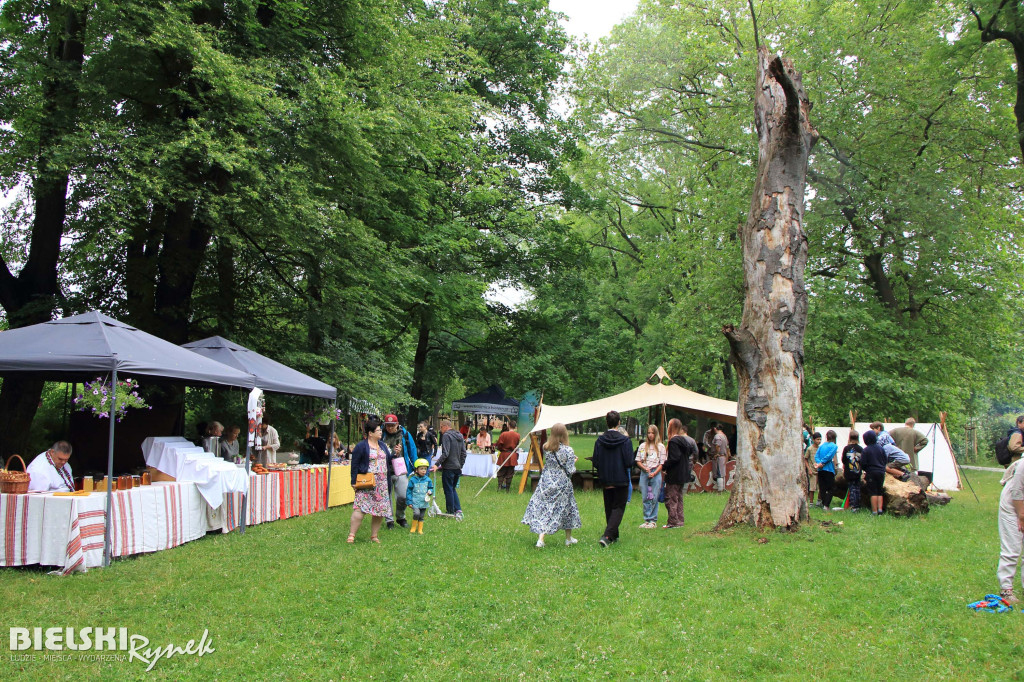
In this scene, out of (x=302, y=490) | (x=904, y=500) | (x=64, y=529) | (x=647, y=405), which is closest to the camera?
→ (x=64, y=529)

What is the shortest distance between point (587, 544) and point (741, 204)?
531 inches

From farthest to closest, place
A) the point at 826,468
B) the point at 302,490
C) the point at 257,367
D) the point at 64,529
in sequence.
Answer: the point at 826,468
the point at 302,490
the point at 257,367
the point at 64,529

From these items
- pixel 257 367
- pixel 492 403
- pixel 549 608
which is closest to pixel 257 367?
pixel 257 367

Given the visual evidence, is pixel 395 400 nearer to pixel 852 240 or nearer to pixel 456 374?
pixel 456 374

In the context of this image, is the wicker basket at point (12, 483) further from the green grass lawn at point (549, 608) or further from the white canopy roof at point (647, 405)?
the white canopy roof at point (647, 405)

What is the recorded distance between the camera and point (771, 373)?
931 cm

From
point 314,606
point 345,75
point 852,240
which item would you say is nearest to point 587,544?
point 314,606

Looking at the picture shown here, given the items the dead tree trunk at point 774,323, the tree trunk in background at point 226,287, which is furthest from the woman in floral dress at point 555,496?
the tree trunk in background at point 226,287

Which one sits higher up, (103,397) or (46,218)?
(46,218)

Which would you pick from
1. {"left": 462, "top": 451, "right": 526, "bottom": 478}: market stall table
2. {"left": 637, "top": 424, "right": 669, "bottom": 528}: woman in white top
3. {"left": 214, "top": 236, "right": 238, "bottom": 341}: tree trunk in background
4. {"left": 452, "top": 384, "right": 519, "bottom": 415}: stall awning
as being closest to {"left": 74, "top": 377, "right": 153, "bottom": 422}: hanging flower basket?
{"left": 637, "top": 424, "right": 669, "bottom": 528}: woman in white top

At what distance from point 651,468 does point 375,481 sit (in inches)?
154

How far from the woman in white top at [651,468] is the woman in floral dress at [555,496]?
166 centimetres

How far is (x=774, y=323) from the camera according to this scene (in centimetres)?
945

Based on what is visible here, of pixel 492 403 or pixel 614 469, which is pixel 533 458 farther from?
pixel 614 469
